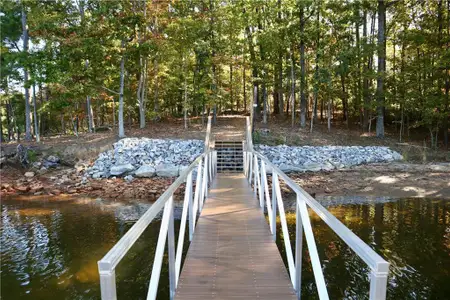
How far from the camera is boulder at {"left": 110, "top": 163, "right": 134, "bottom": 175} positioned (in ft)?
43.7

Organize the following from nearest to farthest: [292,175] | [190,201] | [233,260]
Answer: [233,260]
[190,201]
[292,175]

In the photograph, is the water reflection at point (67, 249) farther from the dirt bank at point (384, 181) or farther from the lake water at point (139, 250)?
the dirt bank at point (384, 181)

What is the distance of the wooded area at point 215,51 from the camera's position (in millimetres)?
14852

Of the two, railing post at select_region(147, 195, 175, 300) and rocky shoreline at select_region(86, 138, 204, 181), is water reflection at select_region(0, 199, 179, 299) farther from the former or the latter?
rocky shoreline at select_region(86, 138, 204, 181)

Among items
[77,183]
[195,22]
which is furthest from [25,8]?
[77,183]

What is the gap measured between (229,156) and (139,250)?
6749mm

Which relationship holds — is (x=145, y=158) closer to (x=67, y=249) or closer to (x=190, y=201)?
(x=67, y=249)

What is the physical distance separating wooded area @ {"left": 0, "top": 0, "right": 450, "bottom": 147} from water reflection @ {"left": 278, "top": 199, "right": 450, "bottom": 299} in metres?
9.58

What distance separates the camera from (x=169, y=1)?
706 inches

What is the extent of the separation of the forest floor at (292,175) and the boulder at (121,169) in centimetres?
51

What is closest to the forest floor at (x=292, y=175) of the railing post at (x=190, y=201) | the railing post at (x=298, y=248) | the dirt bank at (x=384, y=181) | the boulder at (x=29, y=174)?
the dirt bank at (x=384, y=181)

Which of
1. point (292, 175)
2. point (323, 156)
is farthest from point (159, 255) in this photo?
point (323, 156)

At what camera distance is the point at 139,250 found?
22.0 ft

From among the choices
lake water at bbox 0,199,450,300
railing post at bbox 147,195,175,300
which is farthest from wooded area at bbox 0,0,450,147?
railing post at bbox 147,195,175,300
